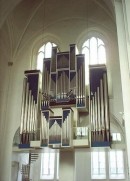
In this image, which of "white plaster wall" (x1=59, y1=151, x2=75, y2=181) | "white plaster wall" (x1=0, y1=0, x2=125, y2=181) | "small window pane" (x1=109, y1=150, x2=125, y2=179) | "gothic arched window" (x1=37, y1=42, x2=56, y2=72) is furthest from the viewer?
"gothic arched window" (x1=37, y1=42, x2=56, y2=72)

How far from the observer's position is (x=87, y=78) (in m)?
11.8

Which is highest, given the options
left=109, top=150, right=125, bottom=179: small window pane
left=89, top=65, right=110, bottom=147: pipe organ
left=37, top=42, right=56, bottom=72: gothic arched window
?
left=37, top=42, right=56, bottom=72: gothic arched window

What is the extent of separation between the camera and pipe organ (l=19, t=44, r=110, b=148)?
9891 millimetres

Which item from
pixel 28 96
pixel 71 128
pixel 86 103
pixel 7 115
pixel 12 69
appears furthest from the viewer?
pixel 12 69

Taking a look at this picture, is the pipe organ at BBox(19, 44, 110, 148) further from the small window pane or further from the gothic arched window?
the small window pane

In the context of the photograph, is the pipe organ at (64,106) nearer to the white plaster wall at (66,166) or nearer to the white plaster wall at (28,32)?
the white plaster wall at (66,166)

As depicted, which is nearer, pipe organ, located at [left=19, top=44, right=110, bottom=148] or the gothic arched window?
pipe organ, located at [left=19, top=44, right=110, bottom=148]

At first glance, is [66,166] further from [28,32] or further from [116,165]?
[28,32]

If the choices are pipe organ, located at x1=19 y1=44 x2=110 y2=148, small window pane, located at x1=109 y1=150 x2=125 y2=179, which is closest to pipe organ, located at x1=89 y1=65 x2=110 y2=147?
pipe organ, located at x1=19 y1=44 x2=110 y2=148

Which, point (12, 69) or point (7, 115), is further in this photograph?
point (12, 69)

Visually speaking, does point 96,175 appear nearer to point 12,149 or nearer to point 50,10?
point 12,149

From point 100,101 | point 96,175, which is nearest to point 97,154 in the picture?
point 96,175

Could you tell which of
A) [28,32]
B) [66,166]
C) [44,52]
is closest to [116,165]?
[66,166]

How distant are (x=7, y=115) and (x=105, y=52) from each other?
5399mm
